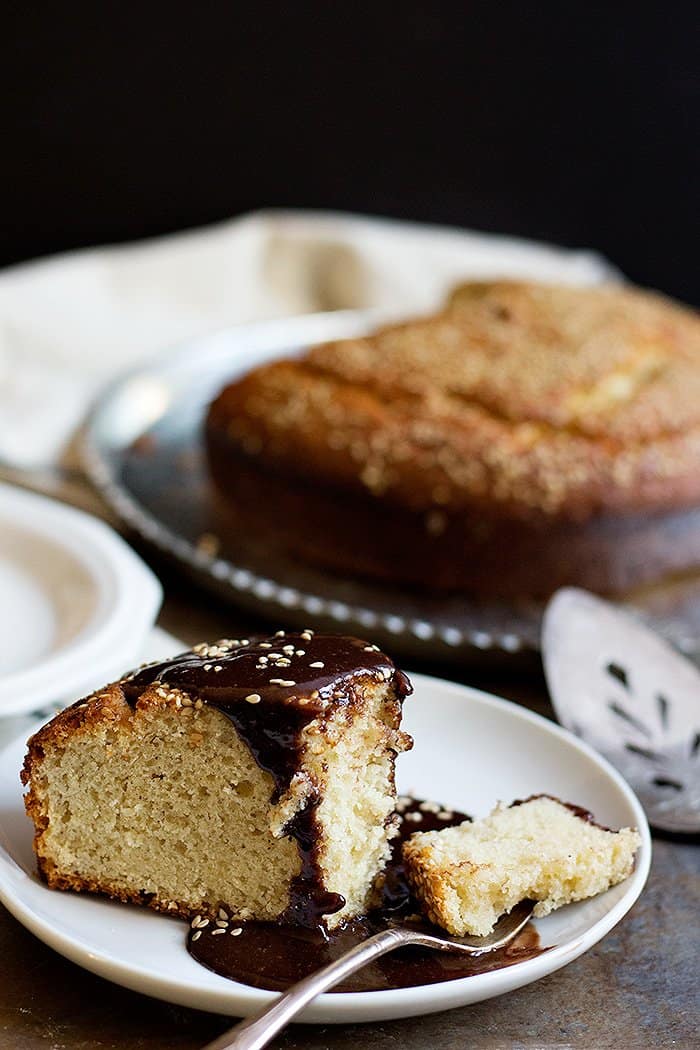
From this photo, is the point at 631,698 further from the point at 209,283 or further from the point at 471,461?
the point at 209,283

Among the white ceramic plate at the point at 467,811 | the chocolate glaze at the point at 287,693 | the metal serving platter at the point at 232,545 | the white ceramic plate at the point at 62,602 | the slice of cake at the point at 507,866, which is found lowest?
the metal serving platter at the point at 232,545

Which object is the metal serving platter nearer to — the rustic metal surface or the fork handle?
the rustic metal surface

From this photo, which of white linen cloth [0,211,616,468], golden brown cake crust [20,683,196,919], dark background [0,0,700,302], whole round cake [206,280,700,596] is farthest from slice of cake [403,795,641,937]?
dark background [0,0,700,302]

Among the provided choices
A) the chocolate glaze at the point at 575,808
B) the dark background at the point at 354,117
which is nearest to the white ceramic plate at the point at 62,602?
the chocolate glaze at the point at 575,808

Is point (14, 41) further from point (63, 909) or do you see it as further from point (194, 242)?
point (63, 909)

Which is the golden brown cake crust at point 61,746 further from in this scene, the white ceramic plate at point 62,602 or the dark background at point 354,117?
the dark background at point 354,117

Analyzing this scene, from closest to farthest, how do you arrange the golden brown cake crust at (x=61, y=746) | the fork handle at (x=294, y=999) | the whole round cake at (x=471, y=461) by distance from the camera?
the fork handle at (x=294, y=999) < the golden brown cake crust at (x=61, y=746) < the whole round cake at (x=471, y=461)

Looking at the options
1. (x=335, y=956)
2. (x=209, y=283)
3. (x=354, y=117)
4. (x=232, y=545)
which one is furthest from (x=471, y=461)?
(x=354, y=117)
